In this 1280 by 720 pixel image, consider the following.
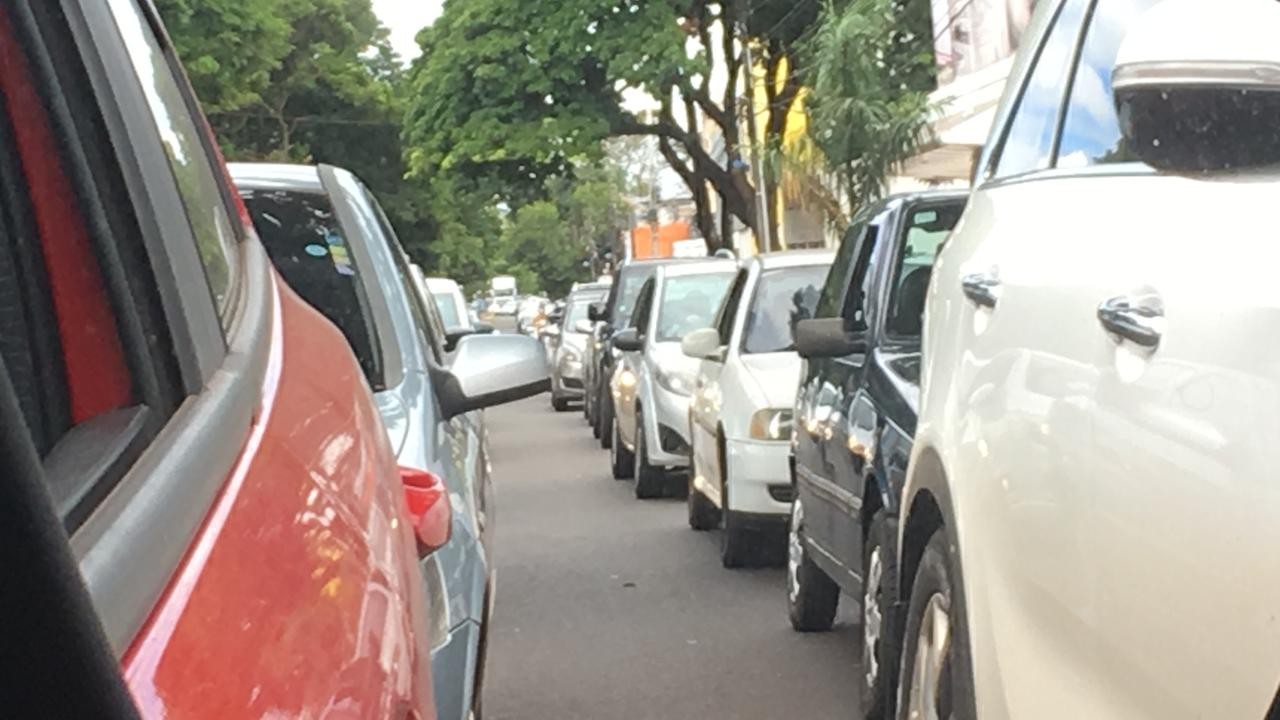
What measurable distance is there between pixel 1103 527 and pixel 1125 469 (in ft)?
0.44

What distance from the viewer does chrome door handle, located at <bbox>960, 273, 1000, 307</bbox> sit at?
369 cm

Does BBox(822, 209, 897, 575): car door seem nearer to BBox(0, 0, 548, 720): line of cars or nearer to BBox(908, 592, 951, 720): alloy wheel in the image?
BBox(908, 592, 951, 720): alloy wheel

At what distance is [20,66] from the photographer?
66.2 inches

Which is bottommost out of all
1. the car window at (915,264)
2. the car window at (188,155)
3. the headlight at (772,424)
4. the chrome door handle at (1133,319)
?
the headlight at (772,424)

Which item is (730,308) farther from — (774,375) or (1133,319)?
(1133,319)

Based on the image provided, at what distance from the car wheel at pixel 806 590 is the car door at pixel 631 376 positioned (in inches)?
243

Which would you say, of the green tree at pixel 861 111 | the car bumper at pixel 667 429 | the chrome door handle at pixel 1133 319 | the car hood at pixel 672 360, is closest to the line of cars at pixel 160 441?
the chrome door handle at pixel 1133 319

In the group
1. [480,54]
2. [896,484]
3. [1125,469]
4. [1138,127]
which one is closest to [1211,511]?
[1125,469]

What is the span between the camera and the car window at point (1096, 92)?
3.32 metres

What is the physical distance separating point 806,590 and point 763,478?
145cm

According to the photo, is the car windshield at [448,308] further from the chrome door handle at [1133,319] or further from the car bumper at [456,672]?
the chrome door handle at [1133,319]

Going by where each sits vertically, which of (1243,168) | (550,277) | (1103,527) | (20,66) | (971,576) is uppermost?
(20,66)

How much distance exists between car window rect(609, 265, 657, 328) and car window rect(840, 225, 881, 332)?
12.4 m

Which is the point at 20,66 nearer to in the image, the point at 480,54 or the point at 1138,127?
the point at 1138,127
